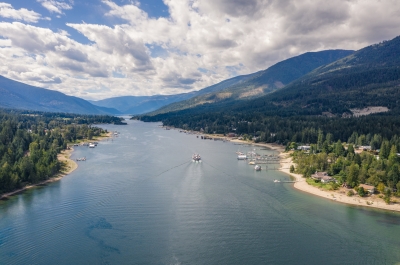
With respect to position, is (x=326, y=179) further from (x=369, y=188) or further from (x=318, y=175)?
(x=369, y=188)

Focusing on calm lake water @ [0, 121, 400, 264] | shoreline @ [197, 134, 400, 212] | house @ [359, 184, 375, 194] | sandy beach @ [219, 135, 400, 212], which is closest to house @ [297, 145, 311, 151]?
shoreline @ [197, 134, 400, 212]

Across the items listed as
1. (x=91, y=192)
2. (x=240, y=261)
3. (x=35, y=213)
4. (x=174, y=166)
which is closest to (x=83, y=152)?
(x=174, y=166)

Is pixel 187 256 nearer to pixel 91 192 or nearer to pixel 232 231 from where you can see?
pixel 232 231

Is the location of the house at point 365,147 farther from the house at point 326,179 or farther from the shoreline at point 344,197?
the house at point 326,179

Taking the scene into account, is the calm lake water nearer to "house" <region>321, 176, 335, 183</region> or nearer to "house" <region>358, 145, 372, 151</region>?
"house" <region>321, 176, 335, 183</region>

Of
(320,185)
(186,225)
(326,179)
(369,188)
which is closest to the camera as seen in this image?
(186,225)

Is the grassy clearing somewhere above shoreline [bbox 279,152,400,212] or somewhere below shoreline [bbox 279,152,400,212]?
above

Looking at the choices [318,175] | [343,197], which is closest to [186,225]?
[343,197]

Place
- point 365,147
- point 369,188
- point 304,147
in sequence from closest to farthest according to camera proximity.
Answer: point 369,188
point 365,147
point 304,147
